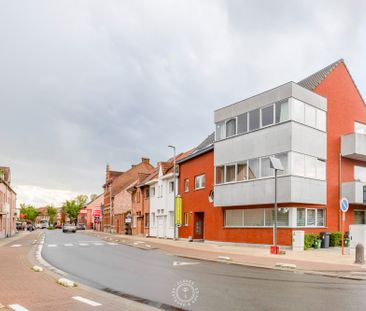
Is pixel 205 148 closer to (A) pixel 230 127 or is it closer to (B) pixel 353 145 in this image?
(A) pixel 230 127

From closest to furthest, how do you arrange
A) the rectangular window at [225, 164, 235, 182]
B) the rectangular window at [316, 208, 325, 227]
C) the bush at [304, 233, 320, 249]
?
Result: the bush at [304, 233, 320, 249] → the rectangular window at [316, 208, 325, 227] → the rectangular window at [225, 164, 235, 182]

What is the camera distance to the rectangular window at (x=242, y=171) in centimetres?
2728

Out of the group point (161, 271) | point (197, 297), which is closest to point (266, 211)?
point (161, 271)

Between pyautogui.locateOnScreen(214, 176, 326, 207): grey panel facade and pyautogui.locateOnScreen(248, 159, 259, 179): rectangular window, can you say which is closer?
pyautogui.locateOnScreen(214, 176, 326, 207): grey panel facade

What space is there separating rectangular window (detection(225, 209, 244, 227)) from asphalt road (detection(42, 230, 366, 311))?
13.0 metres

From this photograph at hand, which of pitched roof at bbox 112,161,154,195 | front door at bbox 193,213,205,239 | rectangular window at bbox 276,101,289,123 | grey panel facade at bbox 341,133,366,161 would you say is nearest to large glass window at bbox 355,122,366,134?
grey panel facade at bbox 341,133,366,161

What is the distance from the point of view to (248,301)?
28.8ft

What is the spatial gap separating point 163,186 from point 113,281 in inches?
1183

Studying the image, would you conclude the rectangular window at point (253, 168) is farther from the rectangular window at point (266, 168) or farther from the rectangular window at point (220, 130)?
the rectangular window at point (220, 130)

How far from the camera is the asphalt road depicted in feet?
28.1

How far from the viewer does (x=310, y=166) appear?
2525 centimetres

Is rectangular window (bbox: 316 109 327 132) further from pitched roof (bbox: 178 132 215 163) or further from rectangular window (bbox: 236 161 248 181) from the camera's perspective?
pitched roof (bbox: 178 132 215 163)

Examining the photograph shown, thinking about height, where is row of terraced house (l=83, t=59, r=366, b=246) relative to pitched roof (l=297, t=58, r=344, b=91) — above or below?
below

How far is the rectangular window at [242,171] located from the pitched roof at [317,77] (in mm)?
6285
